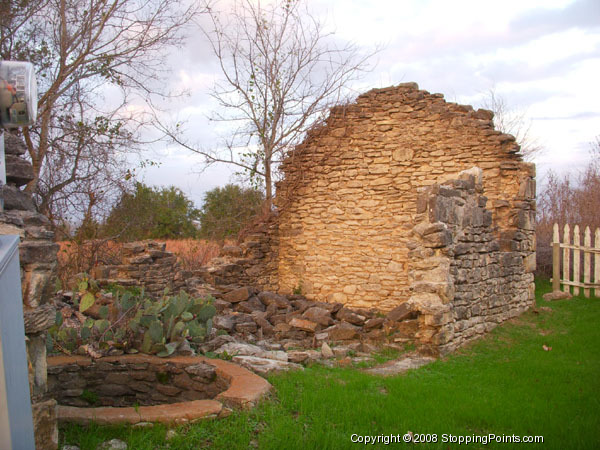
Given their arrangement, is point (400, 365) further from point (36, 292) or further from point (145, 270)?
point (145, 270)

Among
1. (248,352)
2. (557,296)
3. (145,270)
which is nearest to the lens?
(248,352)

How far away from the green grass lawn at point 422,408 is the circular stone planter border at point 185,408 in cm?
8

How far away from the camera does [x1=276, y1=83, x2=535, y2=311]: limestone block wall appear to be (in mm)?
10031

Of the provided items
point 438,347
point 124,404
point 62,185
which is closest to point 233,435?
point 124,404

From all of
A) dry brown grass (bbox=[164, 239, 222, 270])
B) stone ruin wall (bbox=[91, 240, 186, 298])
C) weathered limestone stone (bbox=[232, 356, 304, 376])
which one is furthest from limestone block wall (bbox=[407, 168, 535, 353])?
dry brown grass (bbox=[164, 239, 222, 270])

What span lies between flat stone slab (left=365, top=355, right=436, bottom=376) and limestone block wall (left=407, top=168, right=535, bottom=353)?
0.23 meters

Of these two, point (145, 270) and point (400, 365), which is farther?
point (145, 270)

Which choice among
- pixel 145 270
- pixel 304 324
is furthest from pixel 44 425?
pixel 145 270

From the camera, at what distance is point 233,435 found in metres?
3.62

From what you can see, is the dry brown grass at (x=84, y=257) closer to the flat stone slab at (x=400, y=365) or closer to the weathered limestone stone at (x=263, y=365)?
the weathered limestone stone at (x=263, y=365)

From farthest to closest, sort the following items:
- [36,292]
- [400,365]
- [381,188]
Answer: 1. [381,188]
2. [400,365]
3. [36,292]

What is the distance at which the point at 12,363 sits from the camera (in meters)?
1.23

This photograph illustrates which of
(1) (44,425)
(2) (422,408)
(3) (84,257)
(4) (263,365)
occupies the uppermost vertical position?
(3) (84,257)

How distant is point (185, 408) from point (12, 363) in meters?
2.89
